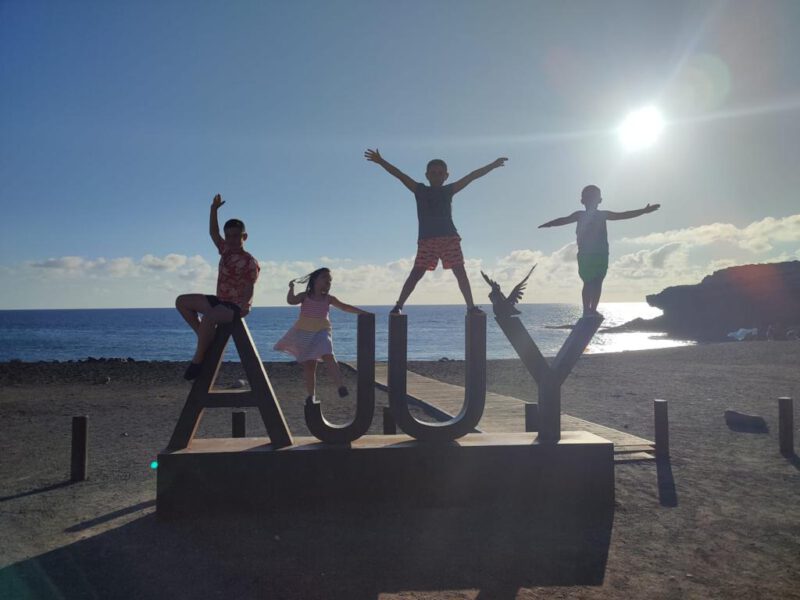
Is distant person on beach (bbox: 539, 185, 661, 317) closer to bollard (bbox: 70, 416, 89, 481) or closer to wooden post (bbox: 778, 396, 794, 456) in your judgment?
wooden post (bbox: 778, 396, 794, 456)

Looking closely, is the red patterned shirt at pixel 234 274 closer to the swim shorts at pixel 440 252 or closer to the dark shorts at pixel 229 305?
the dark shorts at pixel 229 305

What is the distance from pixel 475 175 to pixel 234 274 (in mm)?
2815

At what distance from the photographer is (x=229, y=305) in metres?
6.03

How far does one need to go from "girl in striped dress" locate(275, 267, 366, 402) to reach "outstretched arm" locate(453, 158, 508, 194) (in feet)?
5.85

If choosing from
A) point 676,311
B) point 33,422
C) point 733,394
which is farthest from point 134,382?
point 676,311

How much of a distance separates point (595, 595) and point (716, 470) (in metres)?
4.32

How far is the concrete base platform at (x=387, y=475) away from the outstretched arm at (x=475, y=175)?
2774 millimetres

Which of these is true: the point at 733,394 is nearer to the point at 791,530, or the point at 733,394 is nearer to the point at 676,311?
the point at 791,530

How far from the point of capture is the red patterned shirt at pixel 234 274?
605 centimetres

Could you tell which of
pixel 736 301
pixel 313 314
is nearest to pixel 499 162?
pixel 313 314

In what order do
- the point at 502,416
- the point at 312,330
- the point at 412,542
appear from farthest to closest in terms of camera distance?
the point at 502,416 → the point at 312,330 → the point at 412,542

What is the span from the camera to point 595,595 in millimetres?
4148

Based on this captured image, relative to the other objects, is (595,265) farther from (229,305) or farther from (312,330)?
(229,305)

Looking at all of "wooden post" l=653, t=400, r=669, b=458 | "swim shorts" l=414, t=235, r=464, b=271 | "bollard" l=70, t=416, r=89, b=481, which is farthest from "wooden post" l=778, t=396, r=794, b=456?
"bollard" l=70, t=416, r=89, b=481
